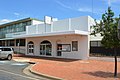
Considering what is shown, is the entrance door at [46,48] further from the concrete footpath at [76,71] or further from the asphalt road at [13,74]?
the asphalt road at [13,74]

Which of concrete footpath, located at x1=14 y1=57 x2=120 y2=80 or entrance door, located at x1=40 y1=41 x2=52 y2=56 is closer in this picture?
concrete footpath, located at x1=14 y1=57 x2=120 y2=80

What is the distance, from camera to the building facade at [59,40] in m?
30.9

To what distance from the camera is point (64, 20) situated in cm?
3422

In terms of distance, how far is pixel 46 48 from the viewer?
37250 mm

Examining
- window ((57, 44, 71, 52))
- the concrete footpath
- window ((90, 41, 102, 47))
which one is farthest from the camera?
window ((57, 44, 71, 52))

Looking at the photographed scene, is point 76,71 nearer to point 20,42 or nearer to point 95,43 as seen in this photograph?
point 95,43

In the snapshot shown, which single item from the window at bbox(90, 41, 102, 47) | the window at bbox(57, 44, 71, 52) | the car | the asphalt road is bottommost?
the asphalt road

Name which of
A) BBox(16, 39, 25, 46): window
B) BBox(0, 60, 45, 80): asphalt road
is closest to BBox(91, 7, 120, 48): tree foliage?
BBox(0, 60, 45, 80): asphalt road

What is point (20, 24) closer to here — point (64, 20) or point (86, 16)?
point (64, 20)

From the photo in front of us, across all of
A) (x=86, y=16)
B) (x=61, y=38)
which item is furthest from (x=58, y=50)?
(x=86, y=16)

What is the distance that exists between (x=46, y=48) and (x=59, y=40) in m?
3.77

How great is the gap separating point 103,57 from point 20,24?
1038 inches

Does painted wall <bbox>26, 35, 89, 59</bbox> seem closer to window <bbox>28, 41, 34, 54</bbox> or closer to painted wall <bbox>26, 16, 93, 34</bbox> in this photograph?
painted wall <bbox>26, 16, 93, 34</bbox>

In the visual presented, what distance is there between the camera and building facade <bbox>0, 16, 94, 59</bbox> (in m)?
30.9
